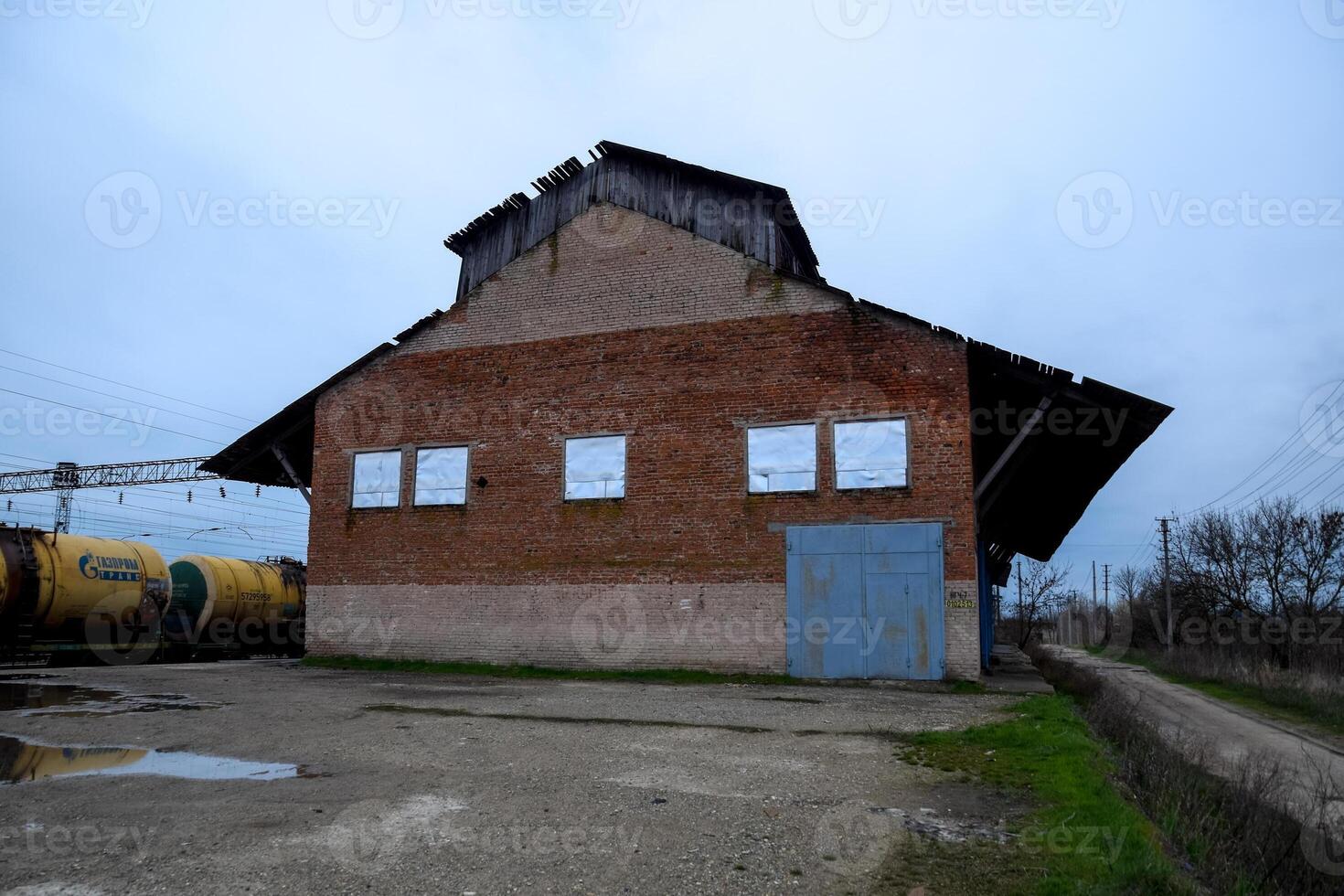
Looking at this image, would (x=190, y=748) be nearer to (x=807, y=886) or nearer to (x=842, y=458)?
(x=807, y=886)

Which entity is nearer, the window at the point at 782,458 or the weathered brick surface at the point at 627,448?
the weathered brick surface at the point at 627,448

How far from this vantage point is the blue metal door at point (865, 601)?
12.5 m

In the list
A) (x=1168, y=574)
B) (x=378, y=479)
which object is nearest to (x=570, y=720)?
(x=378, y=479)

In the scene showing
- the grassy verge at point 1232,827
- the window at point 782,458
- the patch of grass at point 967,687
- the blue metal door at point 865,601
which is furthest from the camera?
the window at point 782,458

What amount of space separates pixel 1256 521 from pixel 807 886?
106ft

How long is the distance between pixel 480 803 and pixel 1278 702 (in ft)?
64.8

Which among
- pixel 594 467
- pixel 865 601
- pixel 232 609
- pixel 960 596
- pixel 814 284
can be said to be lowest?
pixel 232 609

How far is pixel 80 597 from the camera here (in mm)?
16094

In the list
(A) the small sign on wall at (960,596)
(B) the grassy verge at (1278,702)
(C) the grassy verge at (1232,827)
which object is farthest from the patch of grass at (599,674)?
(B) the grassy verge at (1278,702)

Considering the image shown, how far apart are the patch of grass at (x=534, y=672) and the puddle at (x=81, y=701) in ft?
13.9

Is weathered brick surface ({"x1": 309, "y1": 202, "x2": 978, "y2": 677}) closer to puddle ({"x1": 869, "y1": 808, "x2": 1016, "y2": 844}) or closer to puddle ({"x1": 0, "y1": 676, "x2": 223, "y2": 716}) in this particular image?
puddle ({"x1": 0, "y1": 676, "x2": 223, "y2": 716})

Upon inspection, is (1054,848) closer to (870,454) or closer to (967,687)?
(967,687)

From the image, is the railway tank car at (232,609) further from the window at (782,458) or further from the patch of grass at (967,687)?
the patch of grass at (967,687)

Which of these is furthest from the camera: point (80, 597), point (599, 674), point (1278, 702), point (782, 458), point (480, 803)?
point (1278, 702)
